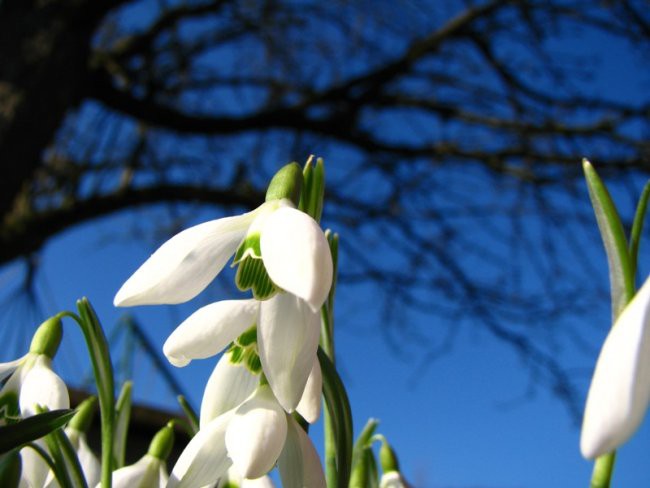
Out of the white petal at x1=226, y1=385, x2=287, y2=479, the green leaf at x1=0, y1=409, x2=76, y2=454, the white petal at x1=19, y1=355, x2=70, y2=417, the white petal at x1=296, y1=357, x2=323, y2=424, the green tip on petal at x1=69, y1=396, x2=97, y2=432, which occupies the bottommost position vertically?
the green tip on petal at x1=69, y1=396, x2=97, y2=432

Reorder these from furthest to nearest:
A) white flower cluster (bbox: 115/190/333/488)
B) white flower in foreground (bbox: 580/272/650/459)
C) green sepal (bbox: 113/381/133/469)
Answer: green sepal (bbox: 113/381/133/469) → white flower cluster (bbox: 115/190/333/488) → white flower in foreground (bbox: 580/272/650/459)

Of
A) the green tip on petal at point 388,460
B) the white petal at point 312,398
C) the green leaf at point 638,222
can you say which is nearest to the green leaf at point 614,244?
the green leaf at point 638,222

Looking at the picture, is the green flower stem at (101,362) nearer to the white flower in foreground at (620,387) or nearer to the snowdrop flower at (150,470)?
the snowdrop flower at (150,470)

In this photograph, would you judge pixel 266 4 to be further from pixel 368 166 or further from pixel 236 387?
pixel 236 387

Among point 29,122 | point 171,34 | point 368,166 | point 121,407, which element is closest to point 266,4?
point 171,34

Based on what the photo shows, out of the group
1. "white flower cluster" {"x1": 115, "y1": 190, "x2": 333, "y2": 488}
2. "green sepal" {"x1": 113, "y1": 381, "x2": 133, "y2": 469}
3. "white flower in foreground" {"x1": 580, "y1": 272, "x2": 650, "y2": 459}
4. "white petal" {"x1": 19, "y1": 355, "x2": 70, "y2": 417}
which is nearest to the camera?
"white flower in foreground" {"x1": 580, "y1": 272, "x2": 650, "y2": 459}

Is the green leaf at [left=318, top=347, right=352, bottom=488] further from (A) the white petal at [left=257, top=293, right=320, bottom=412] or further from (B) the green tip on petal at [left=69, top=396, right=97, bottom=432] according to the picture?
(B) the green tip on petal at [left=69, top=396, right=97, bottom=432]

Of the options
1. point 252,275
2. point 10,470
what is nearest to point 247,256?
point 252,275

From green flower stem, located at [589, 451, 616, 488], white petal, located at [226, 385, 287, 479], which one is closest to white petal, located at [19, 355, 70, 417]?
white petal, located at [226, 385, 287, 479]
